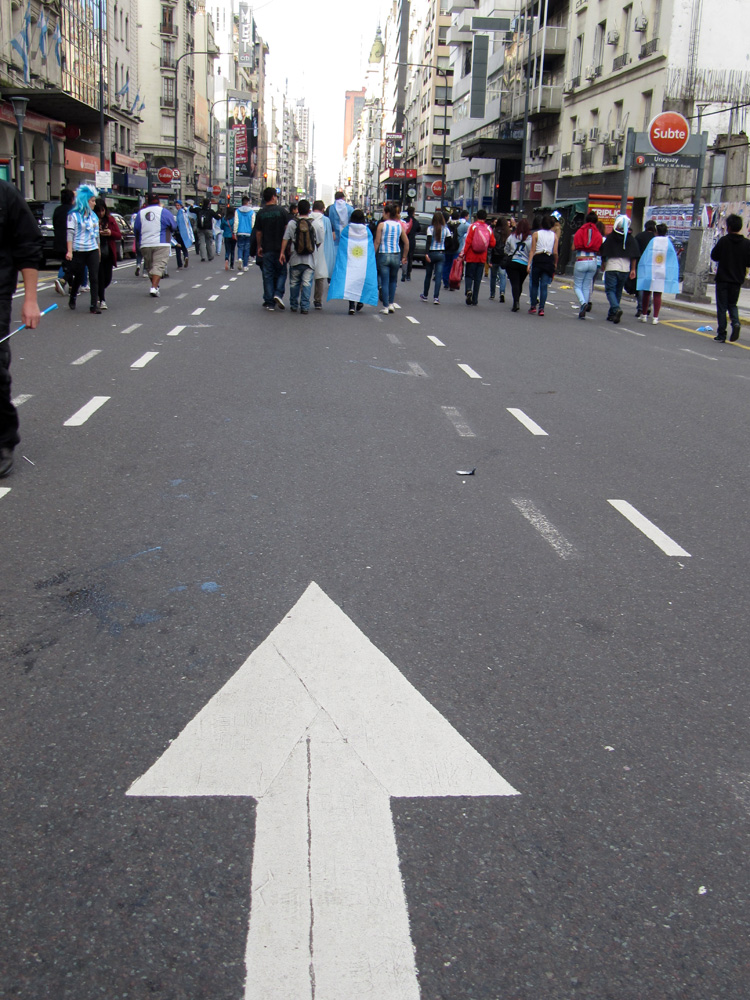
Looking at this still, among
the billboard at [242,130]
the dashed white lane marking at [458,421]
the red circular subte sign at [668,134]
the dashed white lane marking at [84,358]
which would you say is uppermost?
the billboard at [242,130]

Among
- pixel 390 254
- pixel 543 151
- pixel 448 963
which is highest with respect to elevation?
pixel 543 151

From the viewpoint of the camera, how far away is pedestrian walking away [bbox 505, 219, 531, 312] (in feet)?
68.3

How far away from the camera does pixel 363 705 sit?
3664mm

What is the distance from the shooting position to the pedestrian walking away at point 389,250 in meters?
18.9

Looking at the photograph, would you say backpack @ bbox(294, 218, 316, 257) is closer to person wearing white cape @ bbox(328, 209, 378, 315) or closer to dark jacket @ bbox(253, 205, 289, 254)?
dark jacket @ bbox(253, 205, 289, 254)

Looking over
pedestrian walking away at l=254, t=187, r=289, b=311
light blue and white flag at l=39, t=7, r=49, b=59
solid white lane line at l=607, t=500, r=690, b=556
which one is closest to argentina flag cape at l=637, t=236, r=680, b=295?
pedestrian walking away at l=254, t=187, r=289, b=311

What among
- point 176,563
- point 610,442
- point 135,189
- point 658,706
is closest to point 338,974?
point 658,706

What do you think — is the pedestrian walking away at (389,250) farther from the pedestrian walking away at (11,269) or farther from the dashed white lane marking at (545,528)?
the dashed white lane marking at (545,528)

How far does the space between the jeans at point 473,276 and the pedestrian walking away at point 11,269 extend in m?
15.6

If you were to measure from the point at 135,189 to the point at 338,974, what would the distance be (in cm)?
7216

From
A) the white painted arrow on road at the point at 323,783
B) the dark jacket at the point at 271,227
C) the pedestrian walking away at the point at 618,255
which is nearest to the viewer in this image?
the white painted arrow on road at the point at 323,783

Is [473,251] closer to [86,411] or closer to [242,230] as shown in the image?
[242,230]

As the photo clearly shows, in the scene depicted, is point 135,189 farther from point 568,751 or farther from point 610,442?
point 568,751

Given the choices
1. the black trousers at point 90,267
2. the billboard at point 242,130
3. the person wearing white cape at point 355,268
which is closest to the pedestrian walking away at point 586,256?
the person wearing white cape at point 355,268
